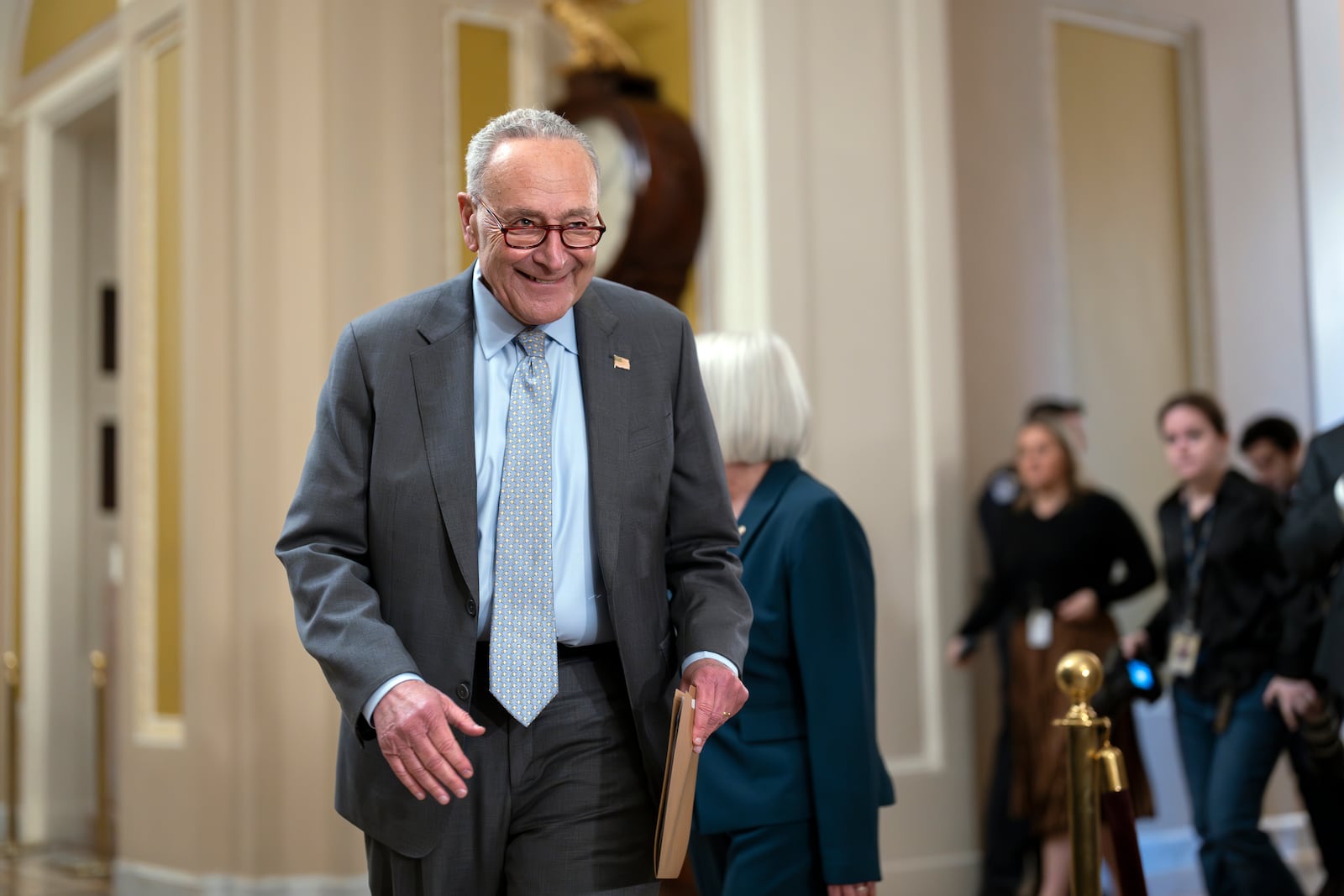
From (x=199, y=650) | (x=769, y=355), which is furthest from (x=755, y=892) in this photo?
(x=199, y=650)

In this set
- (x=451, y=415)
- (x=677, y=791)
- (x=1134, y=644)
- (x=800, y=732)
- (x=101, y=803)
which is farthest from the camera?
(x=101, y=803)

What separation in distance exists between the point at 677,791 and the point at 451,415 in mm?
554

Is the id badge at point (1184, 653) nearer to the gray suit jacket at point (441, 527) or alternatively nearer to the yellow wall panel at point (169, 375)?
the gray suit jacket at point (441, 527)

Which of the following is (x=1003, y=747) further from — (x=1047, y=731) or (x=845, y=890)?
(x=845, y=890)

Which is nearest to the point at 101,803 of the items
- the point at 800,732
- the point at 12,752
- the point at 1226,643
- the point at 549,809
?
the point at 12,752

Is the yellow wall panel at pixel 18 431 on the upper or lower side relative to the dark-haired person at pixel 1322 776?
upper

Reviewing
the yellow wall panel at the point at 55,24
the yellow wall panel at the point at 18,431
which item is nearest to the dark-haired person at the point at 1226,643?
the yellow wall panel at the point at 55,24

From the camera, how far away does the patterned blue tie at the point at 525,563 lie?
182cm

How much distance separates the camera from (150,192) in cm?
558

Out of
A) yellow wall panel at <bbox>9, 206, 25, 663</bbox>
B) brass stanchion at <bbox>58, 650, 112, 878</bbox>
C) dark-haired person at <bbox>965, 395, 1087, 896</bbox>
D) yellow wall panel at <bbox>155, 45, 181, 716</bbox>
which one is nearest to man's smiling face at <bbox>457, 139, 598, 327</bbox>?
dark-haired person at <bbox>965, 395, 1087, 896</bbox>

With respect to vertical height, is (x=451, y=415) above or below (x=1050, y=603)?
above

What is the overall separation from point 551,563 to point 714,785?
0.80m

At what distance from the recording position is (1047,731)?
490 cm

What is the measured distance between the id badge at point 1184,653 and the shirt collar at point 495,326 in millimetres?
3054
